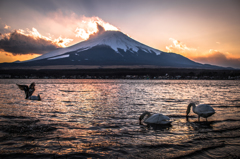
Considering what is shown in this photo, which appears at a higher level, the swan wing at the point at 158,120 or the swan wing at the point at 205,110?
the swan wing at the point at 205,110

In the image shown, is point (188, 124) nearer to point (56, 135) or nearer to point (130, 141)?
point (130, 141)

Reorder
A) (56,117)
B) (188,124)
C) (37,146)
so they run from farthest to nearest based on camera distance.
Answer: (56,117), (188,124), (37,146)

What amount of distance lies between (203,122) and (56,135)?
9122 millimetres

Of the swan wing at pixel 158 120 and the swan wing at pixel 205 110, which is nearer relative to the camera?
the swan wing at pixel 158 120

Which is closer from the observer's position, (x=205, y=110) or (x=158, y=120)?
(x=158, y=120)

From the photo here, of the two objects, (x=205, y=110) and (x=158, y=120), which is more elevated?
(x=205, y=110)

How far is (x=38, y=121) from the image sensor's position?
36.0 feet

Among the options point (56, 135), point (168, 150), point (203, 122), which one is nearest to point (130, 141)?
point (168, 150)

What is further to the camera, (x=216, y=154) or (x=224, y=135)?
(x=224, y=135)

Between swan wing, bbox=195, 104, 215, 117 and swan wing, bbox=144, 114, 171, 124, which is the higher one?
swan wing, bbox=195, 104, 215, 117

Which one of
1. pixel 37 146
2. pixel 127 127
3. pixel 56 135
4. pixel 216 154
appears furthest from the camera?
pixel 127 127

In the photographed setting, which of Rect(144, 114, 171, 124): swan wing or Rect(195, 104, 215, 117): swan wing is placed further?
Rect(195, 104, 215, 117): swan wing

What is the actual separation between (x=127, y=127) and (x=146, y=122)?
1350 mm

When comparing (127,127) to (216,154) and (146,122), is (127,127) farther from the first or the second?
(216,154)
